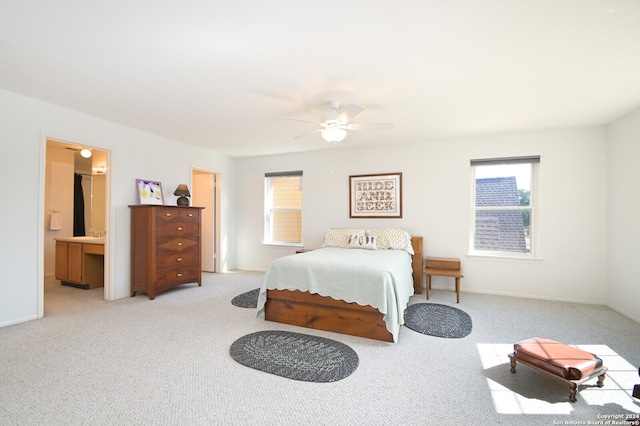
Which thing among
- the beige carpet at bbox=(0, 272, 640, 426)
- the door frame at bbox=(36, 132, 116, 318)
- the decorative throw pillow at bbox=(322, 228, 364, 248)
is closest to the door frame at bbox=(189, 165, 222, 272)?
the door frame at bbox=(36, 132, 116, 318)

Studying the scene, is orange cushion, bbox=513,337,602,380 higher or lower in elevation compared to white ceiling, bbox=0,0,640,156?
lower

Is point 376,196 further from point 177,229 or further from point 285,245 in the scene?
point 177,229

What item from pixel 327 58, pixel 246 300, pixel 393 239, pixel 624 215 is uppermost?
pixel 327 58

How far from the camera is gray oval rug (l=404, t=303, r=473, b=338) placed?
9.87 feet

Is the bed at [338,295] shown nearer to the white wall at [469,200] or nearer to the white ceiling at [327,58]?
the white wall at [469,200]

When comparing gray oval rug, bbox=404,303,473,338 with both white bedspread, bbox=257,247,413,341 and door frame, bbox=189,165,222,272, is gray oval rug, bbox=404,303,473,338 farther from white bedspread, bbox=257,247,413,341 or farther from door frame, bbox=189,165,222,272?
door frame, bbox=189,165,222,272

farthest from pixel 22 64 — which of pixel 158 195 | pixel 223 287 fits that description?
pixel 223 287

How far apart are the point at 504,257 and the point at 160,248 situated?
16.8 ft

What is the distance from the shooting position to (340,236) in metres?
4.86

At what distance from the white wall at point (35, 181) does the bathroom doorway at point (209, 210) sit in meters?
1.55

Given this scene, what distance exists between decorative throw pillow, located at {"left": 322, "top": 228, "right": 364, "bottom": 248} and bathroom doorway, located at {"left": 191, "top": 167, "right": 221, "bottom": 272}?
2.48 m

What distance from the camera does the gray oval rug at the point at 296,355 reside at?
221cm

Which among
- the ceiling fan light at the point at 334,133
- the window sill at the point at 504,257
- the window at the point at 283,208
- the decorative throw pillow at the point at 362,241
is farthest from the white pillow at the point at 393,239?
the ceiling fan light at the point at 334,133

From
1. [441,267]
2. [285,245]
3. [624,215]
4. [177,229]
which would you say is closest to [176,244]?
[177,229]
